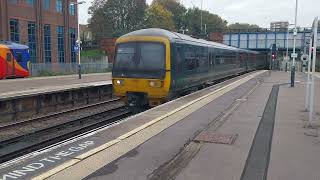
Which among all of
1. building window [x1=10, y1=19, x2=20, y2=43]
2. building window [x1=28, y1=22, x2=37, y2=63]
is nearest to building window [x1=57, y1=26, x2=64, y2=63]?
building window [x1=28, y1=22, x2=37, y2=63]

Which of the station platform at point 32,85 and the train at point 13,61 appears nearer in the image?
the station platform at point 32,85

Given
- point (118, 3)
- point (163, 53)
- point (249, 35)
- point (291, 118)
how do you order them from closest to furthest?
1. point (291, 118)
2. point (163, 53)
3. point (249, 35)
4. point (118, 3)

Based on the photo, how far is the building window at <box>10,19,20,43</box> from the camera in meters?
49.2

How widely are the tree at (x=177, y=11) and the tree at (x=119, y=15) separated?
15.9 m

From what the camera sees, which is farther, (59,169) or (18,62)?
(18,62)

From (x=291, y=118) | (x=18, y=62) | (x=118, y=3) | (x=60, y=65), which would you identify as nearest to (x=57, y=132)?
(x=291, y=118)

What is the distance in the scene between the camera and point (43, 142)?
11.7m

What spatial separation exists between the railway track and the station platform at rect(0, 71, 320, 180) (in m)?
2.83

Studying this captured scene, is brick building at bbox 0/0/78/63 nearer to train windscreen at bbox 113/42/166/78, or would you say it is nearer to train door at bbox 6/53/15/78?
train door at bbox 6/53/15/78

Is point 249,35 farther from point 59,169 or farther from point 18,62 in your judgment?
point 59,169

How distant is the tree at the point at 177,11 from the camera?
105688 mm

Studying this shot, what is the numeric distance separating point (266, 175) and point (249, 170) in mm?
325

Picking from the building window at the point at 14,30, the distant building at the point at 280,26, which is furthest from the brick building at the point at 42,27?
the distant building at the point at 280,26

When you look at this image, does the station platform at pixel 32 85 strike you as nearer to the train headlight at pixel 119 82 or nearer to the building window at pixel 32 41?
the train headlight at pixel 119 82
